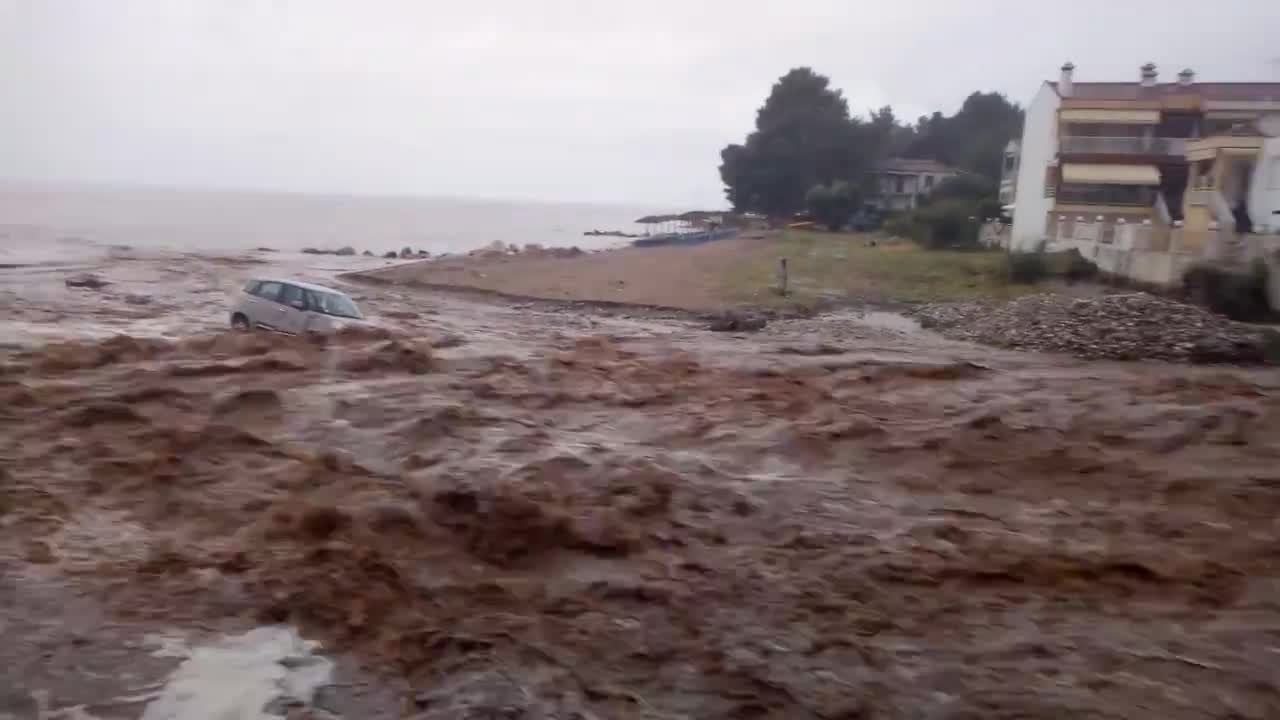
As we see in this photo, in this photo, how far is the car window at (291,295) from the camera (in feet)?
62.2

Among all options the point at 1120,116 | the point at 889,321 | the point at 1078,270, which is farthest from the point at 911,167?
the point at 889,321

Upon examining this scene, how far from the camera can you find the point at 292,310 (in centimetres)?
1888

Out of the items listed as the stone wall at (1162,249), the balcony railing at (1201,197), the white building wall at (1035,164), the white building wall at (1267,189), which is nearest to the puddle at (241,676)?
the stone wall at (1162,249)

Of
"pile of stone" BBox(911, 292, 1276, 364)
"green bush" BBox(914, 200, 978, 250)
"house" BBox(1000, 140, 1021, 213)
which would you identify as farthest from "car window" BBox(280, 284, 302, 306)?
"house" BBox(1000, 140, 1021, 213)

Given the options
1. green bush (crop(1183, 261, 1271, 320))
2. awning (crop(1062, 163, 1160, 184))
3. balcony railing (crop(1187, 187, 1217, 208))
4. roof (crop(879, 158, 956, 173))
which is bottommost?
green bush (crop(1183, 261, 1271, 320))

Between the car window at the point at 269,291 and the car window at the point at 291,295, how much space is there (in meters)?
0.13

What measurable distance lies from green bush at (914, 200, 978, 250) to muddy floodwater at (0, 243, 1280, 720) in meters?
30.6

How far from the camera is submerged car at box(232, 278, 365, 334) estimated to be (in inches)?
740

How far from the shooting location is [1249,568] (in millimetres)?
8773

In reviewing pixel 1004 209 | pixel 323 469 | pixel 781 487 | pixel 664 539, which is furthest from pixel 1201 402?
pixel 1004 209

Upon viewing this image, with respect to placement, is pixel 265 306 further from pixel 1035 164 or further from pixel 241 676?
pixel 1035 164

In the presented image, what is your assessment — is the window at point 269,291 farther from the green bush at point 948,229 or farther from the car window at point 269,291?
the green bush at point 948,229

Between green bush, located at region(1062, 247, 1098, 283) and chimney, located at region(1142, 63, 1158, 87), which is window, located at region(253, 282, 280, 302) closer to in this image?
green bush, located at region(1062, 247, 1098, 283)

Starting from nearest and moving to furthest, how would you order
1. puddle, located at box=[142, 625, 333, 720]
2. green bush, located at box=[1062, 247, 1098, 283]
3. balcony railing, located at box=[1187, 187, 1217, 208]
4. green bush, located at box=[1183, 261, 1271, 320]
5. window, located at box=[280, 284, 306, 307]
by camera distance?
puddle, located at box=[142, 625, 333, 720]
window, located at box=[280, 284, 306, 307]
green bush, located at box=[1183, 261, 1271, 320]
green bush, located at box=[1062, 247, 1098, 283]
balcony railing, located at box=[1187, 187, 1217, 208]
